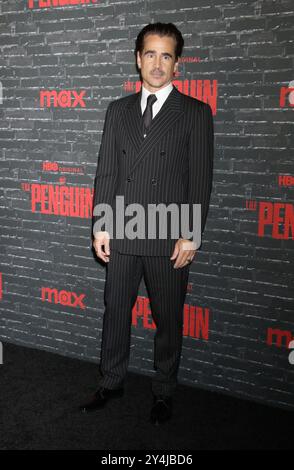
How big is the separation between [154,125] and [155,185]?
0.28 metres

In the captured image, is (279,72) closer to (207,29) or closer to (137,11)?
(207,29)

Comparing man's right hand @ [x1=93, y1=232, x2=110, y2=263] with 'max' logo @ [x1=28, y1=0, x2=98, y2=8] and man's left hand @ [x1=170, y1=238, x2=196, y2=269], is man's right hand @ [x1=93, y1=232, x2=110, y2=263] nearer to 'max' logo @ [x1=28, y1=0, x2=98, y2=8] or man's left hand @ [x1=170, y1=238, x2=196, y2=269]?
man's left hand @ [x1=170, y1=238, x2=196, y2=269]

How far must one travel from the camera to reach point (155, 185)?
7.70ft

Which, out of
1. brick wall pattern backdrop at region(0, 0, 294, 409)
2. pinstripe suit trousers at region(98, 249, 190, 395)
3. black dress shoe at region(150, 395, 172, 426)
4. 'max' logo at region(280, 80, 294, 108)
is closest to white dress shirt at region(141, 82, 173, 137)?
brick wall pattern backdrop at region(0, 0, 294, 409)

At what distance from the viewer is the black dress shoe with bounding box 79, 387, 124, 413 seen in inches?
101

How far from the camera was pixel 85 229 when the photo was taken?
3043 mm

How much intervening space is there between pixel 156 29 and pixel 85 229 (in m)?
1.27

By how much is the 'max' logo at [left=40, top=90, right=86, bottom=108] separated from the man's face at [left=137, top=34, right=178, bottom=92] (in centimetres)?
71

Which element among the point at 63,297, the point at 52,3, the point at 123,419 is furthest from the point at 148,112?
the point at 123,419

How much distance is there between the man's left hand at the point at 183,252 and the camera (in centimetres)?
233

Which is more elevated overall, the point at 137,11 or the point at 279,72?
the point at 137,11

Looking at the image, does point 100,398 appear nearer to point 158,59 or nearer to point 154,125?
point 154,125
